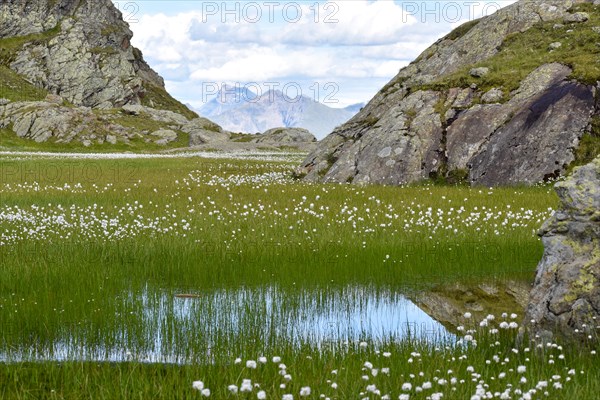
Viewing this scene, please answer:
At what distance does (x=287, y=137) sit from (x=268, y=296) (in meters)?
105

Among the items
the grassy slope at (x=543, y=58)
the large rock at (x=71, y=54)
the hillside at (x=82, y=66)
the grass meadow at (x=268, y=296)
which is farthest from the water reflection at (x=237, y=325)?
the large rock at (x=71, y=54)

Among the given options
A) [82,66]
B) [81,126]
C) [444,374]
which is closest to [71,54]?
[82,66]

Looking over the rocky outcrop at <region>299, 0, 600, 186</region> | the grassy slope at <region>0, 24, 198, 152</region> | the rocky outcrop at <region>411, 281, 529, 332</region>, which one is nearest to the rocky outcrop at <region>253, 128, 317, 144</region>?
the grassy slope at <region>0, 24, 198, 152</region>

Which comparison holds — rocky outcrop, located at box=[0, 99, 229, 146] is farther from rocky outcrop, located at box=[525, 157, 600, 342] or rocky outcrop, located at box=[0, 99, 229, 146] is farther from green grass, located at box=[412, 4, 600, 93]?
rocky outcrop, located at box=[525, 157, 600, 342]

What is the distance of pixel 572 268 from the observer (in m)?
9.54

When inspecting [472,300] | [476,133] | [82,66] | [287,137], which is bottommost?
[472,300]

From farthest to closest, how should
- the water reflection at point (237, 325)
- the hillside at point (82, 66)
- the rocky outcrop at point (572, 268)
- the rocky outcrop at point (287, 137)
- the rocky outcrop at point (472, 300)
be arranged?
the hillside at point (82, 66), the rocky outcrop at point (287, 137), the rocky outcrop at point (472, 300), the water reflection at point (237, 325), the rocky outcrop at point (572, 268)

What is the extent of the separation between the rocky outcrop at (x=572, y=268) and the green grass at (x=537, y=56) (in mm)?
19995

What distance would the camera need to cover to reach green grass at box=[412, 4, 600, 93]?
29594 mm

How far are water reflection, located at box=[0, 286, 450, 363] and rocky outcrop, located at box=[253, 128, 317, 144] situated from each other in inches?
3868

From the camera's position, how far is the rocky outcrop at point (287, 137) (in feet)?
371

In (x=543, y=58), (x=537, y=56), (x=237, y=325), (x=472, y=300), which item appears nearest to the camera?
(x=237, y=325)

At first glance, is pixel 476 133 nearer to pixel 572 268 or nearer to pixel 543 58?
pixel 543 58

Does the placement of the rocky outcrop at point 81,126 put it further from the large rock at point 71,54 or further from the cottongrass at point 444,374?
the cottongrass at point 444,374
